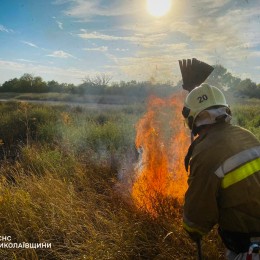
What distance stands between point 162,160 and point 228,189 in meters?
3.29

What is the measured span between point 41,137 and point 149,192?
6484 mm

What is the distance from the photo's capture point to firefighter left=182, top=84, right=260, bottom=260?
2301 millimetres

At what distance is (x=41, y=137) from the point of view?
1066 centimetres

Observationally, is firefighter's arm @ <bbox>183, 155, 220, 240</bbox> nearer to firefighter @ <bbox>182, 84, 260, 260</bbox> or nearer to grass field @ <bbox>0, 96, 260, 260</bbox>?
firefighter @ <bbox>182, 84, 260, 260</bbox>

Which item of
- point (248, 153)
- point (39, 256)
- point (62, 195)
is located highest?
point (248, 153)

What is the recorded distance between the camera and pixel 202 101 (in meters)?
2.72

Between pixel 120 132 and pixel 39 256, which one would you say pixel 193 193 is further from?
pixel 120 132

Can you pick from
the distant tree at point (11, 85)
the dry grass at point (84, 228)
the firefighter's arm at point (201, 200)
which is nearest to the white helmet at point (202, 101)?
the firefighter's arm at point (201, 200)

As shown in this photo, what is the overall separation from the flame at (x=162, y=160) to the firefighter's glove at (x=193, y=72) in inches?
69.0

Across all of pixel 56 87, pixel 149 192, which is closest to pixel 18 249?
pixel 149 192

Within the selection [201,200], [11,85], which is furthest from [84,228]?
[11,85]

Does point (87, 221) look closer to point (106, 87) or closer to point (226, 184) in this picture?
point (226, 184)

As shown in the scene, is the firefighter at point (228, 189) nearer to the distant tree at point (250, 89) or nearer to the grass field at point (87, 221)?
the grass field at point (87, 221)

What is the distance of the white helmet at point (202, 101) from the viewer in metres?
2.69
